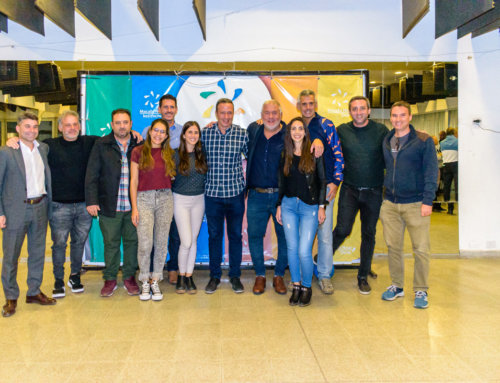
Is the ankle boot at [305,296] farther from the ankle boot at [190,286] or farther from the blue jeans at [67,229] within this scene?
the blue jeans at [67,229]

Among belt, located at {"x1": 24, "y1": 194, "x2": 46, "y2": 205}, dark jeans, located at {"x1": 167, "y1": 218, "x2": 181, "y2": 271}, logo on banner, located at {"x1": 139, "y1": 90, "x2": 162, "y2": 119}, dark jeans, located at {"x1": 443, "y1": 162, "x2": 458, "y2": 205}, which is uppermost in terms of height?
logo on banner, located at {"x1": 139, "y1": 90, "x2": 162, "y2": 119}

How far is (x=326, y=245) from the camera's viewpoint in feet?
13.2

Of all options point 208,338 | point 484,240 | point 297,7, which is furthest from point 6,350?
point 484,240

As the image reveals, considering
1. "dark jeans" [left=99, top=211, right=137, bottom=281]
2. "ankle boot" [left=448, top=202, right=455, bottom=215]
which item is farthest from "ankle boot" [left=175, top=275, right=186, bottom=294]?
"ankle boot" [left=448, top=202, right=455, bottom=215]

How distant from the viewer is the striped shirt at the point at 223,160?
3.86m

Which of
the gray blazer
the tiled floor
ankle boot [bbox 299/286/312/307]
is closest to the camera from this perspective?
the tiled floor

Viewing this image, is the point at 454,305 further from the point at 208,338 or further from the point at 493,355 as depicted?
the point at 208,338

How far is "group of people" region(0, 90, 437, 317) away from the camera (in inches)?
141

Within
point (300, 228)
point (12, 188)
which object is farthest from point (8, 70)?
point (300, 228)

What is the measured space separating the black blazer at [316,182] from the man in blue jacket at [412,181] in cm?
63

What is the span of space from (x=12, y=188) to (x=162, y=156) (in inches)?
48.2

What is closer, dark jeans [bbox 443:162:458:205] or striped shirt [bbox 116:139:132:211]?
striped shirt [bbox 116:139:132:211]

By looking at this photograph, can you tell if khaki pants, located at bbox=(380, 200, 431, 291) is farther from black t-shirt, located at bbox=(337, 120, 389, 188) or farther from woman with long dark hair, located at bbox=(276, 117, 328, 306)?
woman with long dark hair, located at bbox=(276, 117, 328, 306)

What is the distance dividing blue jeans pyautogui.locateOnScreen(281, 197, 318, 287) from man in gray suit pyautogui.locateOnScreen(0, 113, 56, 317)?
2.07 meters
